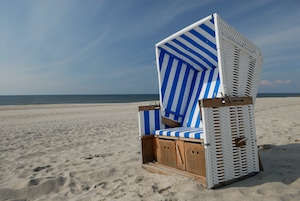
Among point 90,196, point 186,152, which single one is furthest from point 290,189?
point 90,196

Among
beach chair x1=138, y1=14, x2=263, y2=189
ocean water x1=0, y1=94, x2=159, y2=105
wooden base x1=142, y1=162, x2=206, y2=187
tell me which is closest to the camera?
beach chair x1=138, y1=14, x2=263, y2=189

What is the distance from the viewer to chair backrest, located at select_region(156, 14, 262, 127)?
2.95 m

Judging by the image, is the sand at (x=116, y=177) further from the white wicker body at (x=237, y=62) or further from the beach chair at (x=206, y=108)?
the white wicker body at (x=237, y=62)

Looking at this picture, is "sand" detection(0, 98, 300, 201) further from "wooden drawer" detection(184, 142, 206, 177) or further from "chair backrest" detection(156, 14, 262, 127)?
"chair backrest" detection(156, 14, 262, 127)

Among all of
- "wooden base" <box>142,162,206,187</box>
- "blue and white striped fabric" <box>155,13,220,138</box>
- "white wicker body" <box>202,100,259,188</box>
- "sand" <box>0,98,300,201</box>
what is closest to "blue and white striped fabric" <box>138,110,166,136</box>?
"blue and white striped fabric" <box>155,13,220,138</box>

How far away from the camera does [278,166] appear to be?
3.48 metres

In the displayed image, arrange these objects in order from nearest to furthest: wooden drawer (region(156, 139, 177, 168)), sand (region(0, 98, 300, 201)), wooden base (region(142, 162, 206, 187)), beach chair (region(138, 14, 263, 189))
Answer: sand (region(0, 98, 300, 201)) < beach chair (region(138, 14, 263, 189)) < wooden base (region(142, 162, 206, 187)) < wooden drawer (region(156, 139, 177, 168))

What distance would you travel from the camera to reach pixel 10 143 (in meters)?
6.54

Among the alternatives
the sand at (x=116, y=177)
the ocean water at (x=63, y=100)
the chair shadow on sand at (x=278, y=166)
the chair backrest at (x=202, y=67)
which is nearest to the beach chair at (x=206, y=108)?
the chair backrest at (x=202, y=67)

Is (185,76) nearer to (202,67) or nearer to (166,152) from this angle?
(202,67)

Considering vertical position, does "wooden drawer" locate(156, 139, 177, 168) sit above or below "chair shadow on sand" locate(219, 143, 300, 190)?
above

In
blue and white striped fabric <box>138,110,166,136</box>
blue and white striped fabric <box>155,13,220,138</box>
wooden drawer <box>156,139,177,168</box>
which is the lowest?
wooden drawer <box>156,139,177,168</box>

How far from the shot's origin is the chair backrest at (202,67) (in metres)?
2.95

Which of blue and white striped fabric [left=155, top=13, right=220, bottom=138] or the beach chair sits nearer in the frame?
the beach chair
